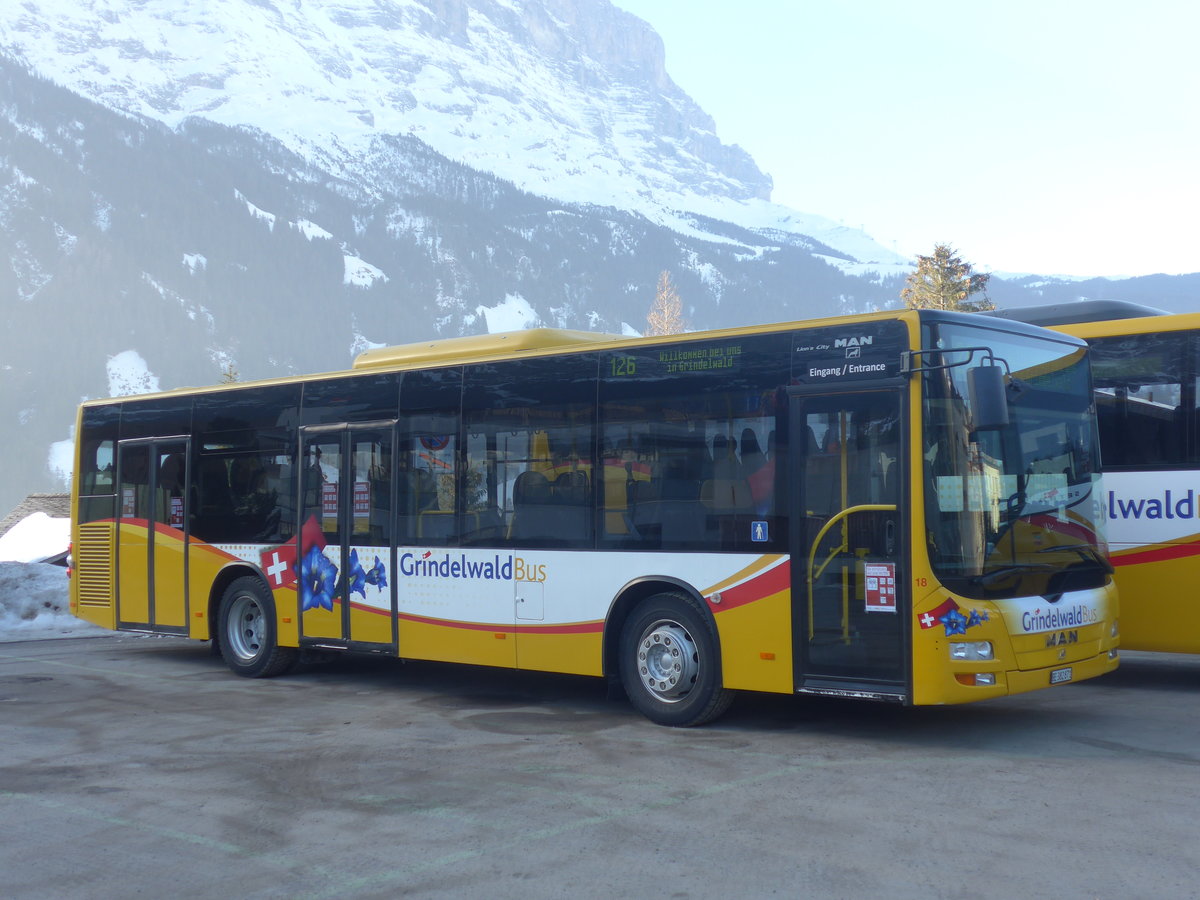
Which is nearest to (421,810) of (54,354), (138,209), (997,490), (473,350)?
(997,490)

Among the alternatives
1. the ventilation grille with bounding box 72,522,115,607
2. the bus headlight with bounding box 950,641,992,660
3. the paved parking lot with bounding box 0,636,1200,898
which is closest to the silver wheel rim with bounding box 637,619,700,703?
the paved parking lot with bounding box 0,636,1200,898

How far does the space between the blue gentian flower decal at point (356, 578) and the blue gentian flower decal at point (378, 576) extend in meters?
0.08

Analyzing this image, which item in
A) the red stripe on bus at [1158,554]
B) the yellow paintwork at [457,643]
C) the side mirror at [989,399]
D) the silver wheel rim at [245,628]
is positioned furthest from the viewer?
the silver wheel rim at [245,628]

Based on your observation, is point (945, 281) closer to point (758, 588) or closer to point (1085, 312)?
point (1085, 312)

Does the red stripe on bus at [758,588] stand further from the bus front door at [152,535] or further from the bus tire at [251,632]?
the bus front door at [152,535]

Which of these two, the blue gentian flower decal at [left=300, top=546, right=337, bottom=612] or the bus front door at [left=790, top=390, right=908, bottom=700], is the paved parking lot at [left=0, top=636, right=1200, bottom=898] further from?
the blue gentian flower decal at [left=300, top=546, right=337, bottom=612]

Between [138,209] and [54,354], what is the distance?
1620 inches

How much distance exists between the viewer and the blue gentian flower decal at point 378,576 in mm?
11125

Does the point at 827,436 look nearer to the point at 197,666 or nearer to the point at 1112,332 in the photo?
the point at 1112,332

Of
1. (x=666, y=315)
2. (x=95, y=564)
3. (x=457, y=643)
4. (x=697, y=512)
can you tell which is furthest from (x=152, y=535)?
(x=666, y=315)

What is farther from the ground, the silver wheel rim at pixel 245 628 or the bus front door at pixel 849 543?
the bus front door at pixel 849 543

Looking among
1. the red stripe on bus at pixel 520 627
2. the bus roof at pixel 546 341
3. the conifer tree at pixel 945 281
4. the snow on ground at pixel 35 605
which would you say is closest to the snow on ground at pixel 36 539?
the snow on ground at pixel 35 605

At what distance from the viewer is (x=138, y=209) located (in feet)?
654

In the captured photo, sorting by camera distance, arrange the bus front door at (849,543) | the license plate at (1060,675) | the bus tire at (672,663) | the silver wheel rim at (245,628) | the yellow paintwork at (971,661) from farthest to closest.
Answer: the silver wheel rim at (245,628) → the bus tire at (672,663) → the license plate at (1060,675) → the bus front door at (849,543) → the yellow paintwork at (971,661)
